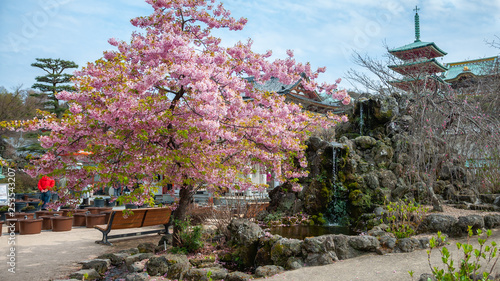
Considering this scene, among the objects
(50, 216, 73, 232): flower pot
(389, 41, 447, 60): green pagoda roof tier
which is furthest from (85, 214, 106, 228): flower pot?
(389, 41, 447, 60): green pagoda roof tier

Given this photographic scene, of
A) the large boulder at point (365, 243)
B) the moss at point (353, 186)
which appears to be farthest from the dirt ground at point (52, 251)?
the moss at point (353, 186)

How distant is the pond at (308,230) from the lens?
8.70m

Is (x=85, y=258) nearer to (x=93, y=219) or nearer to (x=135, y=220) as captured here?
(x=135, y=220)

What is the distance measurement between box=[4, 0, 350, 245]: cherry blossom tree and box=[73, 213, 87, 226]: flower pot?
5018 millimetres

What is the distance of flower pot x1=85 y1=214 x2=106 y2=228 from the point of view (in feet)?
35.6

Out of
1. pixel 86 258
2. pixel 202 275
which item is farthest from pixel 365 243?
pixel 86 258

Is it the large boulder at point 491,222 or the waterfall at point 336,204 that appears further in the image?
the waterfall at point 336,204

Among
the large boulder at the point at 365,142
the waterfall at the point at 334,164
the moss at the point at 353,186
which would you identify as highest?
the large boulder at the point at 365,142

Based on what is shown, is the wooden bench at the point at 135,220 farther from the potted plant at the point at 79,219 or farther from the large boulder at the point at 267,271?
the large boulder at the point at 267,271

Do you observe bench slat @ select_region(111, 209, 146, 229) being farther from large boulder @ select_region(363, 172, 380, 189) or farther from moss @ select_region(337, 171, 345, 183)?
large boulder @ select_region(363, 172, 380, 189)

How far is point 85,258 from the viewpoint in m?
7.07

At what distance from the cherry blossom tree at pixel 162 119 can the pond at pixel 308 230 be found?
1841 mm

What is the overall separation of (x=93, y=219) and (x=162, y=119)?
639 cm

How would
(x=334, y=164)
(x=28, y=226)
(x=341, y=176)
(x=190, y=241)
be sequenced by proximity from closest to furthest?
1. (x=190, y=241)
2. (x=28, y=226)
3. (x=341, y=176)
4. (x=334, y=164)
